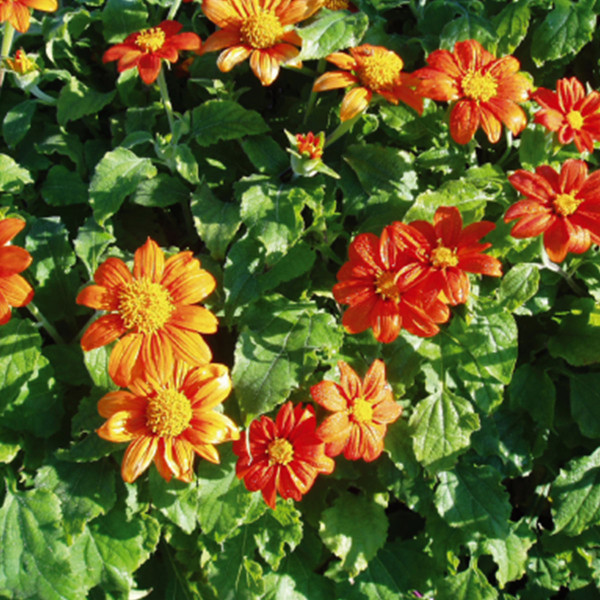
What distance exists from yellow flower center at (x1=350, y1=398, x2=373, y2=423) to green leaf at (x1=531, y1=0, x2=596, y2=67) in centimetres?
108

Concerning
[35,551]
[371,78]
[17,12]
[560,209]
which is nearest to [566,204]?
[560,209]

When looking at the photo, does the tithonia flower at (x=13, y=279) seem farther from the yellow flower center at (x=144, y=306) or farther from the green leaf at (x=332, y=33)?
the green leaf at (x=332, y=33)

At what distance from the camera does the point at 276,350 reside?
1563 millimetres

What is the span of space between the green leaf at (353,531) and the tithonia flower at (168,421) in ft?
1.61

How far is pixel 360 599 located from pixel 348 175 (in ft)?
3.85

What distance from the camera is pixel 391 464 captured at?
178 centimetres

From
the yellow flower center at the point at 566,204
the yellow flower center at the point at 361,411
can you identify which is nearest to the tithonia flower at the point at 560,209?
the yellow flower center at the point at 566,204

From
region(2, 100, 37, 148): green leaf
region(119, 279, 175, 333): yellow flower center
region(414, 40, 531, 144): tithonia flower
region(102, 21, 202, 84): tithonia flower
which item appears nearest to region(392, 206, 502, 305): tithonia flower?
region(414, 40, 531, 144): tithonia flower

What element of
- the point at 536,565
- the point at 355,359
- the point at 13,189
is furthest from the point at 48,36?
the point at 536,565

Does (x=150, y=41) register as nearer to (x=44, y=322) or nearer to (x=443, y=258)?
(x=44, y=322)

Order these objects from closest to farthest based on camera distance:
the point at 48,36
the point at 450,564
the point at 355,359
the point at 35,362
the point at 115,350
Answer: the point at 115,350 < the point at 35,362 < the point at 355,359 < the point at 450,564 < the point at 48,36

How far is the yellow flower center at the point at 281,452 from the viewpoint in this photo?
4.67ft

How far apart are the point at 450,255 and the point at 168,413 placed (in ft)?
2.18

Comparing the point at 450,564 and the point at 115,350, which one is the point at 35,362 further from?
the point at 450,564
